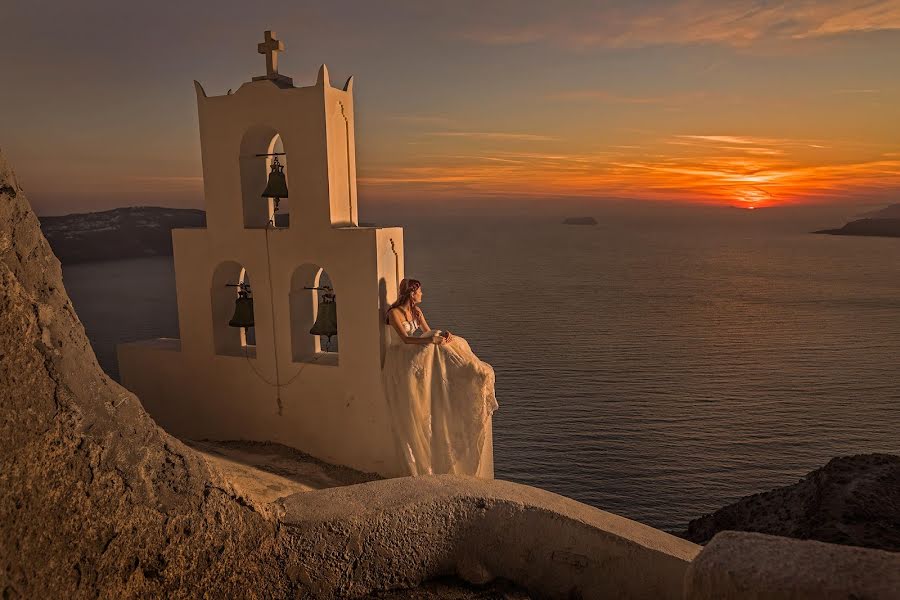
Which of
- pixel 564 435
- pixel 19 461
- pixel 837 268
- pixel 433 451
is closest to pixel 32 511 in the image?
pixel 19 461

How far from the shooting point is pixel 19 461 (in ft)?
11.3

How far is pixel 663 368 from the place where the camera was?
36.9m

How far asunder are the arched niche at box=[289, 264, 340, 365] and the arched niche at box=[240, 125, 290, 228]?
87 cm

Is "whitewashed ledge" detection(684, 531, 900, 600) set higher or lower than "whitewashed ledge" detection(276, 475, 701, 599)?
higher

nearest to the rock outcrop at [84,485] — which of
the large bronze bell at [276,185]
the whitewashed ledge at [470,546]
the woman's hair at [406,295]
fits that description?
the whitewashed ledge at [470,546]

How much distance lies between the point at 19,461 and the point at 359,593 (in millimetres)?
2390

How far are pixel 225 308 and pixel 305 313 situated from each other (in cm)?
130

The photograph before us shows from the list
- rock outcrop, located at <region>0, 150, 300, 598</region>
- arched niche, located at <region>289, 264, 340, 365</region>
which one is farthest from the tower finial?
rock outcrop, located at <region>0, 150, 300, 598</region>

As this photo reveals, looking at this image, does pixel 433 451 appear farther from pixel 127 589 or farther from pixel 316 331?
pixel 127 589

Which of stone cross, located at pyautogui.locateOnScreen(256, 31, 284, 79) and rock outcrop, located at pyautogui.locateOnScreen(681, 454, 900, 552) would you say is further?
stone cross, located at pyautogui.locateOnScreen(256, 31, 284, 79)

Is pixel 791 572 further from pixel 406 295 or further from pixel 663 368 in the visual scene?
pixel 663 368

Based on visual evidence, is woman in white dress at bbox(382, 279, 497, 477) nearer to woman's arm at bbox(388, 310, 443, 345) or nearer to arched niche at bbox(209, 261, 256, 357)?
woman's arm at bbox(388, 310, 443, 345)

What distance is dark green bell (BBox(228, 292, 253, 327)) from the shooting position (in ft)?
31.5

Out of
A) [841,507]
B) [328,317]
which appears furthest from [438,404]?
[841,507]
